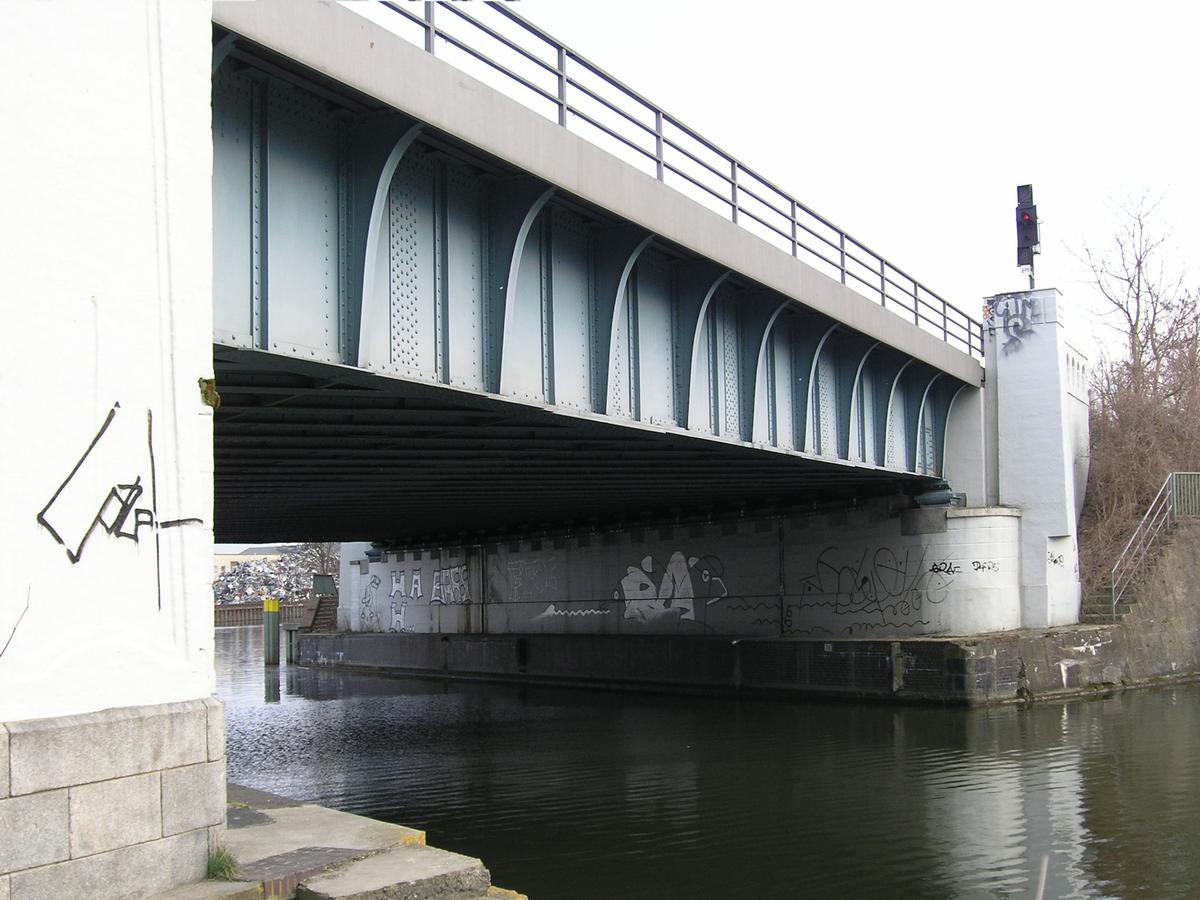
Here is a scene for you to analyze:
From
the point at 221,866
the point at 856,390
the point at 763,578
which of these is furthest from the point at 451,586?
the point at 221,866

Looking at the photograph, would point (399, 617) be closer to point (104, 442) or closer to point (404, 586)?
point (404, 586)

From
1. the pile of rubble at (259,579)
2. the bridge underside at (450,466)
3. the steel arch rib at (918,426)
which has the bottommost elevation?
the pile of rubble at (259,579)

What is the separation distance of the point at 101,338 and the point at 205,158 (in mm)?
1367

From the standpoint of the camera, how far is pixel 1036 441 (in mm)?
25844

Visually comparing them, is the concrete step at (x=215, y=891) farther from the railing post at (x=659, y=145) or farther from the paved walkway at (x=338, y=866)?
the railing post at (x=659, y=145)

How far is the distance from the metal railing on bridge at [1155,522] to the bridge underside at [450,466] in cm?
597

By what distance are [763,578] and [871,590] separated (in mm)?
2921

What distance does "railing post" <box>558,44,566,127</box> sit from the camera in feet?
39.5

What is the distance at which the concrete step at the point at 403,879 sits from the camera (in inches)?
238

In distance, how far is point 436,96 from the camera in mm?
9883

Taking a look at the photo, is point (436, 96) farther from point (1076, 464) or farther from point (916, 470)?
point (1076, 464)

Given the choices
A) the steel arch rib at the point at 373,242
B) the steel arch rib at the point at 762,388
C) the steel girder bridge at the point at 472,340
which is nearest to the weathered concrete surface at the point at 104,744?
the steel girder bridge at the point at 472,340

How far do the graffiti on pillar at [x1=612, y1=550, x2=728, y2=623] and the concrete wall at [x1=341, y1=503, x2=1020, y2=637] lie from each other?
29 millimetres

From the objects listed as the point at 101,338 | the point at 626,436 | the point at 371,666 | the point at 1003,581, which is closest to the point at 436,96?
the point at 101,338
